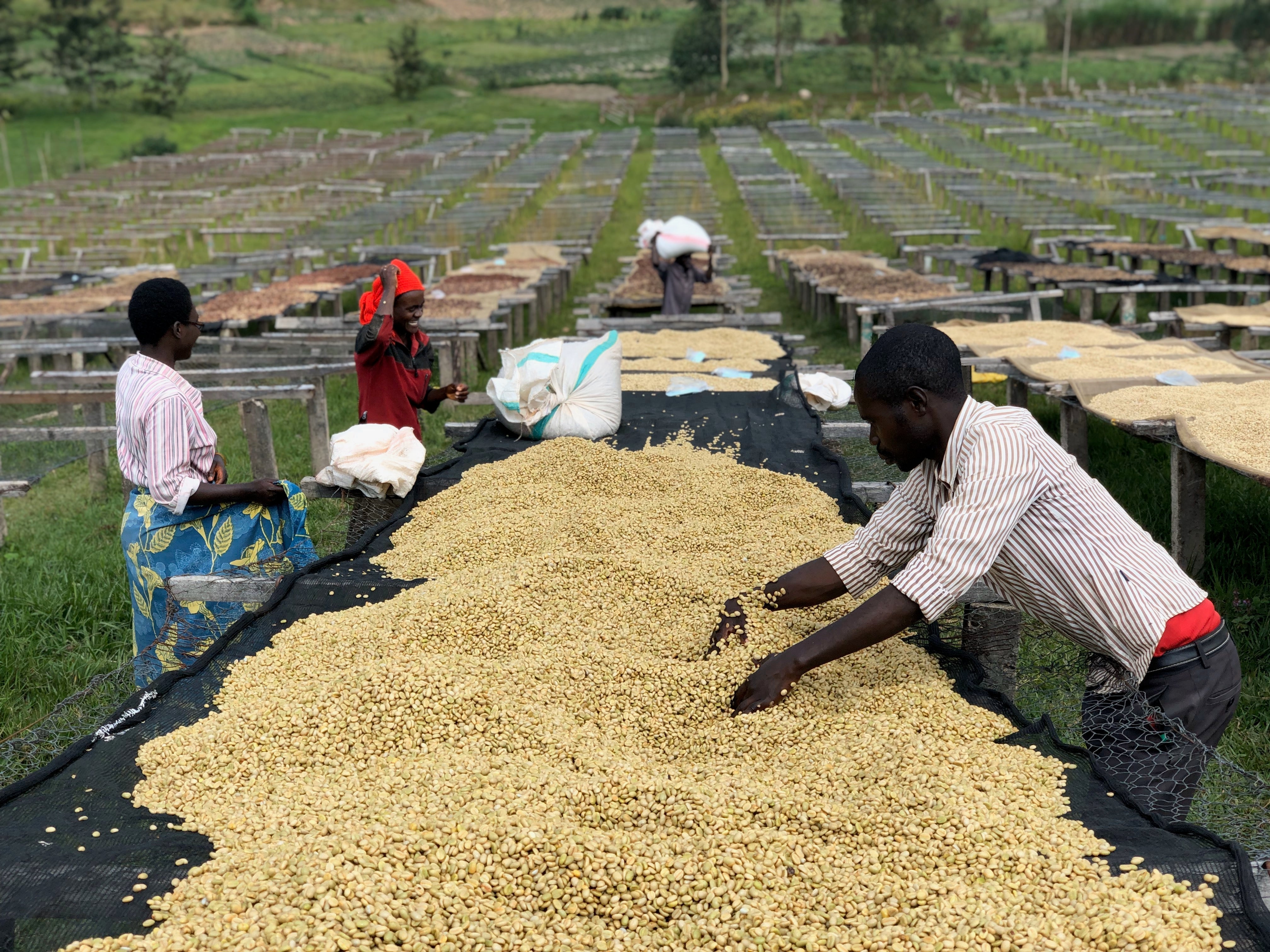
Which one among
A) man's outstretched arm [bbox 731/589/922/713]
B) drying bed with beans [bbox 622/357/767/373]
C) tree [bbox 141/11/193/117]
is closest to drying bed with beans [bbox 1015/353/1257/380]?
drying bed with beans [bbox 622/357/767/373]

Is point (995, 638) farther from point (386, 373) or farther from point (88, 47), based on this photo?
point (88, 47)

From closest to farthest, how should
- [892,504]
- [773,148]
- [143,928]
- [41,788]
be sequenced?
[143,928], [41,788], [892,504], [773,148]

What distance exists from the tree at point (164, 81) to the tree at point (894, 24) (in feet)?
62.6

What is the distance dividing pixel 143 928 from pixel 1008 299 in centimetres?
730

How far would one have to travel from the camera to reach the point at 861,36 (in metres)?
35.5

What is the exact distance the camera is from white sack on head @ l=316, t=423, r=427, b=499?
328 cm

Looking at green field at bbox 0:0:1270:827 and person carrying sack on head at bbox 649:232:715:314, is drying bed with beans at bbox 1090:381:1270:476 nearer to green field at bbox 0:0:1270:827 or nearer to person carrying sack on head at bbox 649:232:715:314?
green field at bbox 0:0:1270:827

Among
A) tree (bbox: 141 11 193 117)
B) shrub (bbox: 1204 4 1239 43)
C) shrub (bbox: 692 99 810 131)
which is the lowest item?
shrub (bbox: 692 99 810 131)

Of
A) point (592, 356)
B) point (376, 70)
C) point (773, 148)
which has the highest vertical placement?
point (376, 70)

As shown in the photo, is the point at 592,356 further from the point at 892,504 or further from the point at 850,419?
the point at 892,504

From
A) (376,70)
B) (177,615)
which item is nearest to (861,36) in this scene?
(376,70)

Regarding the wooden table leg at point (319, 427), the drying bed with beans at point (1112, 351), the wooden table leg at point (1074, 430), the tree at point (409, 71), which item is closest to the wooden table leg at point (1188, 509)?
the wooden table leg at point (1074, 430)

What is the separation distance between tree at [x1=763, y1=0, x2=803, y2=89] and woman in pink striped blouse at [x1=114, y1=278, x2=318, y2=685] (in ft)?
95.4

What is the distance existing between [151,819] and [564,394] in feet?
8.51
